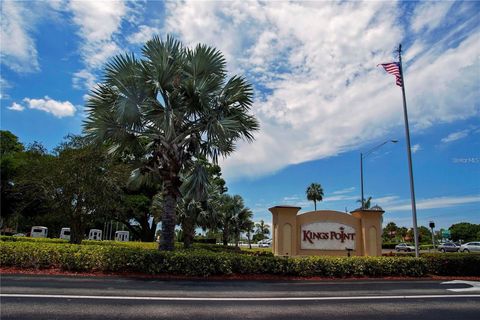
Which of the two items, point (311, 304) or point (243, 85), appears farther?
point (243, 85)

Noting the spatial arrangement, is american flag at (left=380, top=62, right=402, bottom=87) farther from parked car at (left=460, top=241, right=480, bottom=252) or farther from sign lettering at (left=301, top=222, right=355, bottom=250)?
parked car at (left=460, top=241, right=480, bottom=252)

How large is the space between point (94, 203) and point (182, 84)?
35.1 feet

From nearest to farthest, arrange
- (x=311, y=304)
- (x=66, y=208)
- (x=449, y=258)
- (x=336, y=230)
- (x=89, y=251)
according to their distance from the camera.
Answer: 1. (x=311, y=304)
2. (x=89, y=251)
3. (x=449, y=258)
4. (x=336, y=230)
5. (x=66, y=208)

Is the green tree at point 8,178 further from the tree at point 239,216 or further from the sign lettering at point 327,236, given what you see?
the sign lettering at point 327,236

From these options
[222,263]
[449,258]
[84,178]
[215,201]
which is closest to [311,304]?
[222,263]

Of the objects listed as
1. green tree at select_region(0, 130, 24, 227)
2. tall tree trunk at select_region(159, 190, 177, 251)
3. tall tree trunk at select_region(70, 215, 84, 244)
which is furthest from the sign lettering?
green tree at select_region(0, 130, 24, 227)

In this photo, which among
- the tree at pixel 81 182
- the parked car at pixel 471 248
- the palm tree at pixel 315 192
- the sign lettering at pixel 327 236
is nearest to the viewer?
the sign lettering at pixel 327 236

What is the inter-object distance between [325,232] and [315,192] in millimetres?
52797

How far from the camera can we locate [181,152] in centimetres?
1493

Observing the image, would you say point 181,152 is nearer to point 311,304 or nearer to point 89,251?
point 89,251

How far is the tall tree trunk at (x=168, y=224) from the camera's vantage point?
14.1 metres

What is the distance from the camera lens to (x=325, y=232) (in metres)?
20.0

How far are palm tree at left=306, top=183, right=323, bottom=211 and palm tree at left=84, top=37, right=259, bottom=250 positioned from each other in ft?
193

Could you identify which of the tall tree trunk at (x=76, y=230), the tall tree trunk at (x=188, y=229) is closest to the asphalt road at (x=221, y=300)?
the tall tree trunk at (x=76, y=230)
